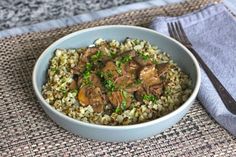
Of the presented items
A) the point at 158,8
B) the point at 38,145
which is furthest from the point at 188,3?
the point at 38,145

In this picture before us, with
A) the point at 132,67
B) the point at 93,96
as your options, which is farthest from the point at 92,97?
the point at 132,67

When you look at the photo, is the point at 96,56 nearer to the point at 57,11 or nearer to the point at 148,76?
the point at 148,76

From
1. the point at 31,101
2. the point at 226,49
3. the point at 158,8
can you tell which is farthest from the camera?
the point at 158,8

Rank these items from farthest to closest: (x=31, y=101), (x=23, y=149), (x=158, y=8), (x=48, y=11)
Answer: (x=48, y=11) → (x=158, y=8) → (x=31, y=101) → (x=23, y=149)

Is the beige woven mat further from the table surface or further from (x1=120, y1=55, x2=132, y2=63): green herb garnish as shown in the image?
the table surface

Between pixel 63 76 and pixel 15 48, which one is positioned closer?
pixel 63 76

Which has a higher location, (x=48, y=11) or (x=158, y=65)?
(x=158, y=65)

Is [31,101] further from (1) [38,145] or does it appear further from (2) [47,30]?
(2) [47,30]

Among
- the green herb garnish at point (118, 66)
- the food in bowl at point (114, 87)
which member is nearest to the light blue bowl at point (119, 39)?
→ the food in bowl at point (114, 87)
